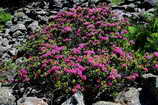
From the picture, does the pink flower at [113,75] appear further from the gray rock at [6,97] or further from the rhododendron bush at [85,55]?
the gray rock at [6,97]

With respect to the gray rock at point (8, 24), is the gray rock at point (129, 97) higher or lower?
lower

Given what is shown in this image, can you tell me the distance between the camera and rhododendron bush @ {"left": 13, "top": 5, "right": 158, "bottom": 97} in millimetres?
9812

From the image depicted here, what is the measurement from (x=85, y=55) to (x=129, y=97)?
1995 millimetres

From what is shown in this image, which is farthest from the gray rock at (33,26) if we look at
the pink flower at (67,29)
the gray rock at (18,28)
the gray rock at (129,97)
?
the gray rock at (129,97)

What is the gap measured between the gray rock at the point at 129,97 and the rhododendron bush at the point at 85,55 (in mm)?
359

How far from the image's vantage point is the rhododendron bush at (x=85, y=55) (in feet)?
32.2

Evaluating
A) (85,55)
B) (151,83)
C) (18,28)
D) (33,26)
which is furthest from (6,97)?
(18,28)

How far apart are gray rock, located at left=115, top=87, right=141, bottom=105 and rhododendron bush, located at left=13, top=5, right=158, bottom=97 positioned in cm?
36

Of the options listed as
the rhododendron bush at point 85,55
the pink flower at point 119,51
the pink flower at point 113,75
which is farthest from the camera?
the pink flower at point 119,51

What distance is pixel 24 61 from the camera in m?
12.3

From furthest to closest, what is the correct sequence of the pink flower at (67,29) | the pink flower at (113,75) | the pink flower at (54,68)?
the pink flower at (67,29), the pink flower at (54,68), the pink flower at (113,75)

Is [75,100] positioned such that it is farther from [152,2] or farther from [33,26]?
[152,2]

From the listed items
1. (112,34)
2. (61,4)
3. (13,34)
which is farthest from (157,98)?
(61,4)

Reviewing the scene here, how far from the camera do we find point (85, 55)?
10.7 metres
